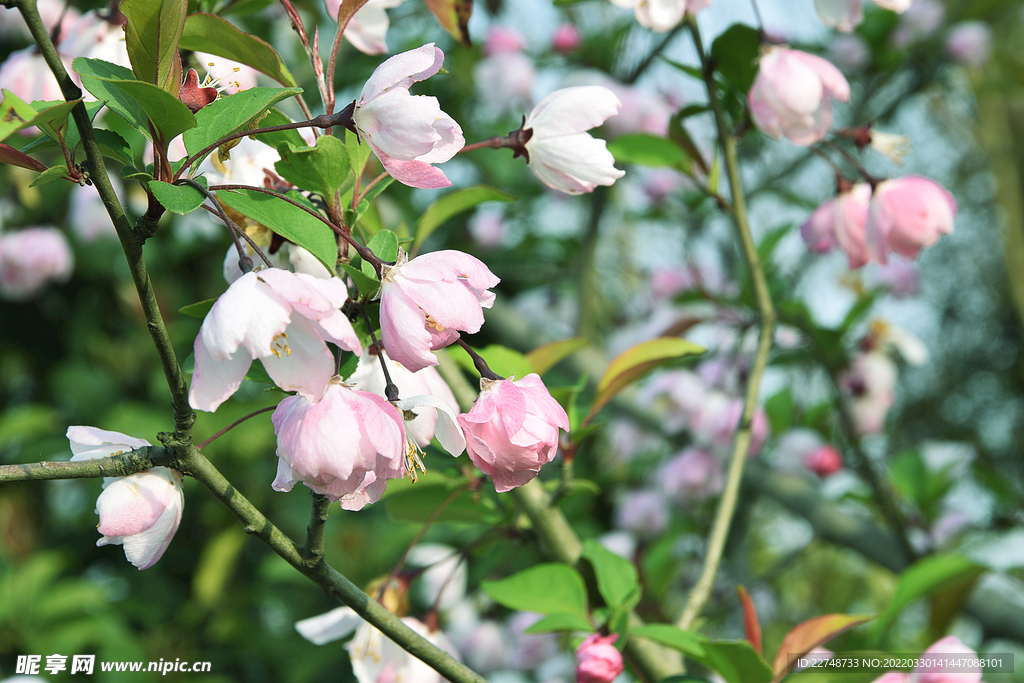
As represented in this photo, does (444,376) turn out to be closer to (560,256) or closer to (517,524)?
(517,524)

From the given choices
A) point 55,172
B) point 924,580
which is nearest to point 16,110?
point 55,172

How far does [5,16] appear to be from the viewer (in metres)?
2.01

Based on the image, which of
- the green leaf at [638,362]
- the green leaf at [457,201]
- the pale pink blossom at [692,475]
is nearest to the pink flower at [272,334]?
the green leaf at [457,201]

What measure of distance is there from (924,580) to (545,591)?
0.63 m

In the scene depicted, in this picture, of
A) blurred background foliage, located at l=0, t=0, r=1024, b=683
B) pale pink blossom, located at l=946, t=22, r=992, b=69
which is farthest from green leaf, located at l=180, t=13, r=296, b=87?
pale pink blossom, located at l=946, t=22, r=992, b=69

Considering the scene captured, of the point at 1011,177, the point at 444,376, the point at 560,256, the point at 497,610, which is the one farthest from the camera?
the point at 1011,177

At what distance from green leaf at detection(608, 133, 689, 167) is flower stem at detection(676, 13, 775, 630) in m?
0.07

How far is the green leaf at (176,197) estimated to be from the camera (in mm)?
480

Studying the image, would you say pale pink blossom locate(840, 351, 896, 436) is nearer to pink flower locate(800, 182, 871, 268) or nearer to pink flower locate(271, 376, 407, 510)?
pink flower locate(800, 182, 871, 268)

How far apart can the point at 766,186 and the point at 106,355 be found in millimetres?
2244

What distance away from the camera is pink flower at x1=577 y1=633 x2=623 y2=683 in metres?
0.76

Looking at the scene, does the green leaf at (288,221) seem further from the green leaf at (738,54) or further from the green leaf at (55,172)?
the green leaf at (738,54)

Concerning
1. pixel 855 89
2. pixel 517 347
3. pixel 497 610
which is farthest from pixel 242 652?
pixel 855 89

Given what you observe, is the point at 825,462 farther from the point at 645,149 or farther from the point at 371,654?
the point at 371,654
